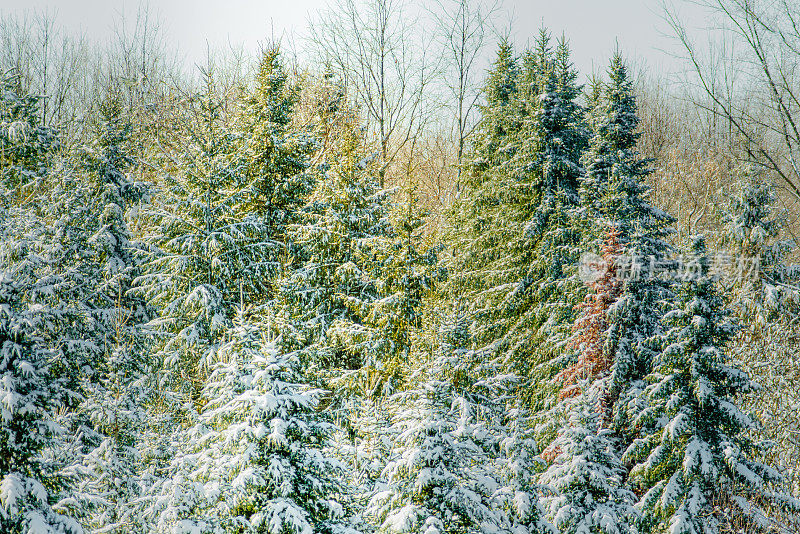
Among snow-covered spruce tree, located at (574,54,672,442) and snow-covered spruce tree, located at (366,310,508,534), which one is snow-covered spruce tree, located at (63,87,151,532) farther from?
snow-covered spruce tree, located at (574,54,672,442)

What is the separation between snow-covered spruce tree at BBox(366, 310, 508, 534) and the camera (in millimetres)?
9064

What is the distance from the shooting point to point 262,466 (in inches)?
349

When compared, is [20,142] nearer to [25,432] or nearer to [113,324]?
[113,324]

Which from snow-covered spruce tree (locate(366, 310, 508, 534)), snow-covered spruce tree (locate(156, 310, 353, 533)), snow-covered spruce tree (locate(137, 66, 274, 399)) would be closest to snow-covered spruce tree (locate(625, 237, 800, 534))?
snow-covered spruce tree (locate(366, 310, 508, 534))

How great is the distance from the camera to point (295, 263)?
20.3 m

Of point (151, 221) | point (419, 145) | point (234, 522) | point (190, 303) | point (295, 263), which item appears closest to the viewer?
point (234, 522)

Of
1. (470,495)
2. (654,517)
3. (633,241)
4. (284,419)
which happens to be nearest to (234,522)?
(284,419)

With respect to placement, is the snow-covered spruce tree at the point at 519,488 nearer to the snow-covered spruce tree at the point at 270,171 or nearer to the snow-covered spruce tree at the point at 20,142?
the snow-covered spruce tree at the point at 270,171

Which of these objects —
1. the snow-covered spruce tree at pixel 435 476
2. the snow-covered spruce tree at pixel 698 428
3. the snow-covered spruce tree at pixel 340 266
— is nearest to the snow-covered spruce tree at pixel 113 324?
the snow-covered spruce tree at pixel 340 266

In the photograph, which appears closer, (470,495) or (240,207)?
(470,495)

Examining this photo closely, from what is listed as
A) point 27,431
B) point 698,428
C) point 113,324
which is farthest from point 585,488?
point 113,324

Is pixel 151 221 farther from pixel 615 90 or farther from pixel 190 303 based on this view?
pixel 615 90

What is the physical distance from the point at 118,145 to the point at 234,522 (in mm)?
18946

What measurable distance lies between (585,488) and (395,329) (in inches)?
264
